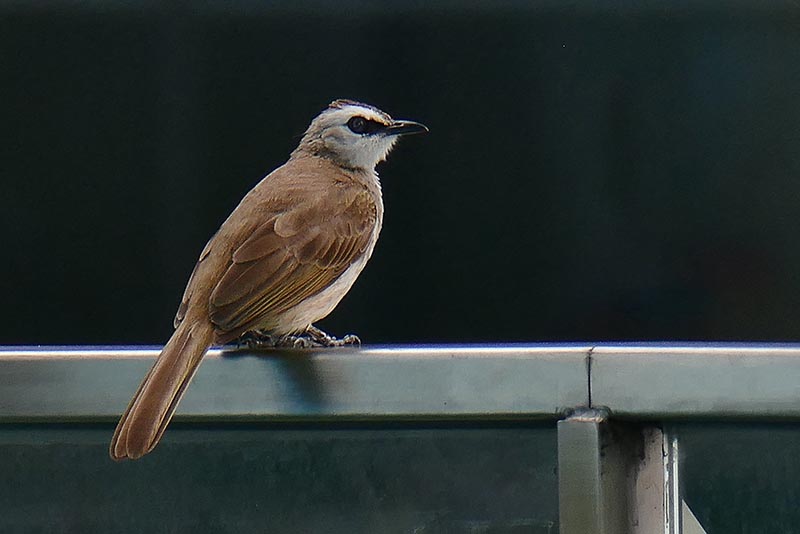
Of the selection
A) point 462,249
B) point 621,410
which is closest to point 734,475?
point 621,410

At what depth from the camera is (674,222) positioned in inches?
259

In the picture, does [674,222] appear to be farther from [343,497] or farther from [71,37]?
[343,497]

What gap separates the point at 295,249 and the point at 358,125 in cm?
110

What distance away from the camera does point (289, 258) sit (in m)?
3.43

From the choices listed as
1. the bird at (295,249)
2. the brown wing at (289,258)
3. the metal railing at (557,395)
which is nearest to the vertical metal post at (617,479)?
the metal railing at (557,395)

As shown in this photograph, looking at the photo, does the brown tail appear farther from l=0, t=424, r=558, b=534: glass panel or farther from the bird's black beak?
the bird's black beak

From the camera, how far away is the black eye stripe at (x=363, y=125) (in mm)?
4453

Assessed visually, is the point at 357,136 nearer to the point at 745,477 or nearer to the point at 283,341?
the point at 283,341

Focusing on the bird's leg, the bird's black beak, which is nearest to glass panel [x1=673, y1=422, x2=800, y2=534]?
the bird's leg

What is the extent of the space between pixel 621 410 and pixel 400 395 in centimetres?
28

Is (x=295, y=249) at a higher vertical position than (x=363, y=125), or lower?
lower

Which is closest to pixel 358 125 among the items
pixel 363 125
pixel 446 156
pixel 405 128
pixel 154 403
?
pixel 363 125

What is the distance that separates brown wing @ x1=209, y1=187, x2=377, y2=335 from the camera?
311 centimetres

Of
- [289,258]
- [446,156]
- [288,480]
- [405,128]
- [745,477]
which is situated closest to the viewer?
[745,477]
